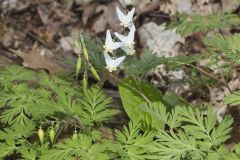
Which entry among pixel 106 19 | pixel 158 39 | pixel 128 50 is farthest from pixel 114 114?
pixel 106 19

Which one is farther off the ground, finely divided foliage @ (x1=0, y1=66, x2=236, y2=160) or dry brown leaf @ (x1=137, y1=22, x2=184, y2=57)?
finely divided foliage @ (x1=0, y1=66, x2=236, y2=160)

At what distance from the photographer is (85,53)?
3.11 metres

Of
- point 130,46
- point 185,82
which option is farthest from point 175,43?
point 130,46

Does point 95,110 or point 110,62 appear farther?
point 110,62

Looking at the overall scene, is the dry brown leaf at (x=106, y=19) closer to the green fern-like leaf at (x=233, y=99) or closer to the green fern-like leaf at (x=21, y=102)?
the green fern-like leaf at (x=21, y=102)

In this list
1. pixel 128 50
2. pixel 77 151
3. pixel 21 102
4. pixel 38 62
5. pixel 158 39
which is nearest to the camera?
pixel 77 151

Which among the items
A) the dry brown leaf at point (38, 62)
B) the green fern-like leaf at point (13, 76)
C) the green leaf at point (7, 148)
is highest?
the green fern-like leaf at point (13, 76)

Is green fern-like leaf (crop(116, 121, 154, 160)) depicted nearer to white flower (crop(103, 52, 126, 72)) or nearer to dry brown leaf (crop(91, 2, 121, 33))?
white flower (crop(103, 52, 126, 72))

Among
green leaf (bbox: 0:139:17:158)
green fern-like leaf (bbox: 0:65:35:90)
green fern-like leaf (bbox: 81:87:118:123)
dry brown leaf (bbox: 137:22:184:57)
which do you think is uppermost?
green fern-like leaf (bbox: 0:65:35:90)

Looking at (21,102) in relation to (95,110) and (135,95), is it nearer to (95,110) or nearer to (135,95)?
(95,110)

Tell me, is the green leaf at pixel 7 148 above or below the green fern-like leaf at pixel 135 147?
above

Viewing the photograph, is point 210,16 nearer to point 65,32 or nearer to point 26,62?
point 26,62

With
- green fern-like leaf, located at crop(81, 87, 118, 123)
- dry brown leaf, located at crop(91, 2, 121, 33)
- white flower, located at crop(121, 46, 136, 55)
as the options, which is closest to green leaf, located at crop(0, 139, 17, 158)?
green fern-like leaf, located at crop(81, 87, 118, 123)

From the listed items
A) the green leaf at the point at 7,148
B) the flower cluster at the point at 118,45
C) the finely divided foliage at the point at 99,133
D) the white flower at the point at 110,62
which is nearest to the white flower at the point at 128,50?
the flower cluster at the point at 118,45
